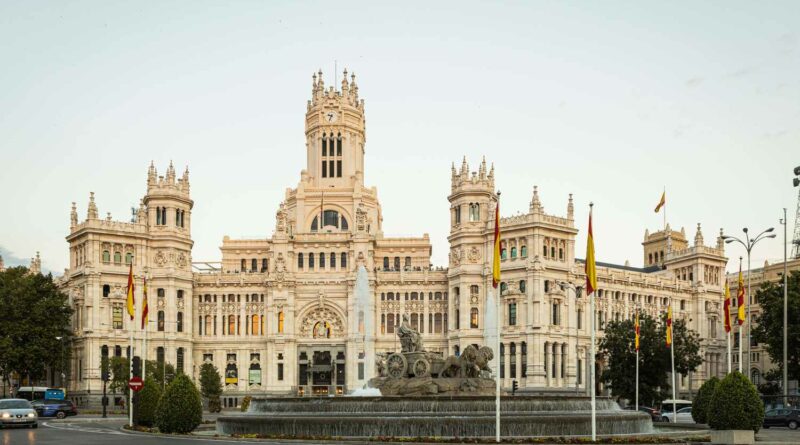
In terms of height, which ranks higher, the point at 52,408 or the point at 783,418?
the point at 783,418

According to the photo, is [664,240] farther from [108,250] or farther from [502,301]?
[108,250]

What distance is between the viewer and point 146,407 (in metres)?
59.4

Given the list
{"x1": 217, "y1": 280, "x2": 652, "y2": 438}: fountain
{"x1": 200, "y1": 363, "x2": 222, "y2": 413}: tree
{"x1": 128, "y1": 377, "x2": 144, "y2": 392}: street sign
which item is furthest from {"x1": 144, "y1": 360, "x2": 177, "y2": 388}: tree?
{"x1": 128, "y1": 377, "x2": 144, "y2": 392}: street sign

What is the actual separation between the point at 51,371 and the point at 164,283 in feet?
69.0

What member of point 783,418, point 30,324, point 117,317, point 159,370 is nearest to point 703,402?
point 783,418

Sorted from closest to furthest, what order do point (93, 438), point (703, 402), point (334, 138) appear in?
point (93, 438), point (703, 402), point (334, 138)

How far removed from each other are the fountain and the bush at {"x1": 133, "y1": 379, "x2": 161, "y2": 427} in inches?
218

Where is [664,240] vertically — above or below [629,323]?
above

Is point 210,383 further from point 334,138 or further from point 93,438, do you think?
point 93,438

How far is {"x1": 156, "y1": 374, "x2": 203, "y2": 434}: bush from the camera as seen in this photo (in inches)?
2077

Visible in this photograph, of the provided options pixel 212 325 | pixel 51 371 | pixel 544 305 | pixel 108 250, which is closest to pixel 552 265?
pixel 544 305

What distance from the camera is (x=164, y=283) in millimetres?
131750

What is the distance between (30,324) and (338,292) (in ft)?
124

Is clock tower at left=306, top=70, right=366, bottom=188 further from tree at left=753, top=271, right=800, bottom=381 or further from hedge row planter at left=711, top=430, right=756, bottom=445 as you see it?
hedge row planter at left=711, top=430, right=756, bottom=445
